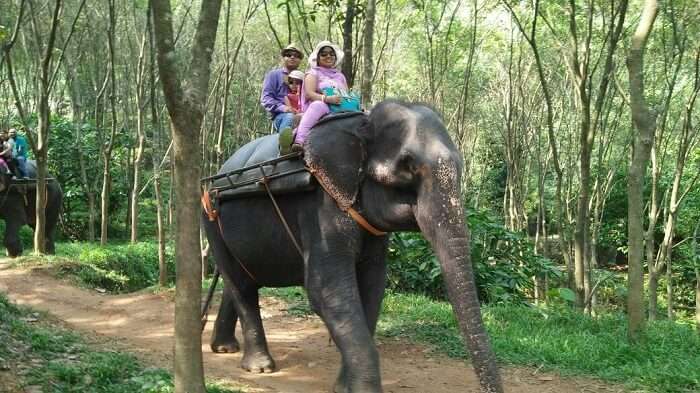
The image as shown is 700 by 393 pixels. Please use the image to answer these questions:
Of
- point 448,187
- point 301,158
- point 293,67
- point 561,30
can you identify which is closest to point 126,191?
point 561,30

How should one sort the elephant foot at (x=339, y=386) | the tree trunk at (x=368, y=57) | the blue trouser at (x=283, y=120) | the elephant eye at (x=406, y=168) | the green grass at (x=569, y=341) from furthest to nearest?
the tree trunk at (x=368, y=57) → the blue trouser at (x=283, y=120) → the green grass at (x=569, y=341) → the elephant foot at (x=339, y=386) → the elephant eye at (x=406, y=168)

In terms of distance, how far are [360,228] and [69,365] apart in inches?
92.4

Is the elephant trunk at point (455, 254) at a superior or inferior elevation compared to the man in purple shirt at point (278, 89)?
inferior

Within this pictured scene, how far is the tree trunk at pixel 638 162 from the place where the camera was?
19.8 ft

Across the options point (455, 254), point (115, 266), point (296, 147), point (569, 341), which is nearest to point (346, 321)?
point (455, 254)

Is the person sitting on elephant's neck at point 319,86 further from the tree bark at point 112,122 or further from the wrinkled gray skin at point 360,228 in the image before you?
the tree bark at point 112,122

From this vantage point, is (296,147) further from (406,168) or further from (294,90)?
(294,90)

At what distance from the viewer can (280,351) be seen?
6324 mm

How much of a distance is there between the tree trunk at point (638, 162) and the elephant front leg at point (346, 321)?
3002 millimetres

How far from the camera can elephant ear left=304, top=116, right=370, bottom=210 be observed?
4582 mm

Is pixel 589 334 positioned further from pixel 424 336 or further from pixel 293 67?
pixel 293 67

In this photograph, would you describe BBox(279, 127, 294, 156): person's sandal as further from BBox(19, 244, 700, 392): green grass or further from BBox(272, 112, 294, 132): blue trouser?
BBox(19, 244, 700, 392): green grass

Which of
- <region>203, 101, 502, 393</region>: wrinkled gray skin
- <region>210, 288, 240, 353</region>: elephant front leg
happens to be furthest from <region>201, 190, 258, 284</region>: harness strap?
<region>210, 288, 240, 353</region>: elephant front leg

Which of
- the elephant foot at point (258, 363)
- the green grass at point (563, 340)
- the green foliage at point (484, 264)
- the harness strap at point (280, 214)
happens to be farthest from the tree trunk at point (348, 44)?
the elephant foot at point (258, 363)
